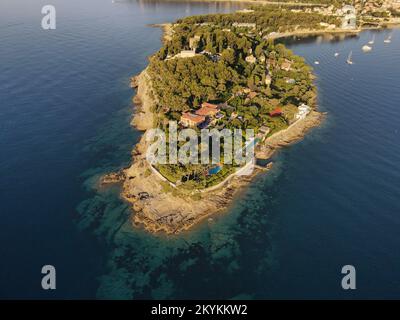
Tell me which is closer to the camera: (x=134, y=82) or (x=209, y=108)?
(x=209, y=108)

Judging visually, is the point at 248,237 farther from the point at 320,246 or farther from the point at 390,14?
the point at 390,14

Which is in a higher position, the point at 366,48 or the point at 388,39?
the point at 388,39

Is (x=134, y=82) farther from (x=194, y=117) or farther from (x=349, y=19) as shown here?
(x=349, y=19)

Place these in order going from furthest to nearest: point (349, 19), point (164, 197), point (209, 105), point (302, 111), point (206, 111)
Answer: point (349, 19) → point (302, 111) → point (209, 105) → point (206, 111) → point (164, 197)

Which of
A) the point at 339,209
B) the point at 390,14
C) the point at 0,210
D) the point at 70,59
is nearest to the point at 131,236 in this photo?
the point at 0,210

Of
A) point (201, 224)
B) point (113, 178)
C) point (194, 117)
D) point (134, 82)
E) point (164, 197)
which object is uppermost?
point (134, 82)

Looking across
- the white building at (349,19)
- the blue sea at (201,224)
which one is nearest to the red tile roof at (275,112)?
the blue sea at (201,224)

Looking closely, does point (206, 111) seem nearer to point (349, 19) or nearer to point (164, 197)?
point (164, 197)

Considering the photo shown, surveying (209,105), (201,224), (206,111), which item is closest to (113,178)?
(201,224)

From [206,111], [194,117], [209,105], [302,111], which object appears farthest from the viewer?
[302,111]
